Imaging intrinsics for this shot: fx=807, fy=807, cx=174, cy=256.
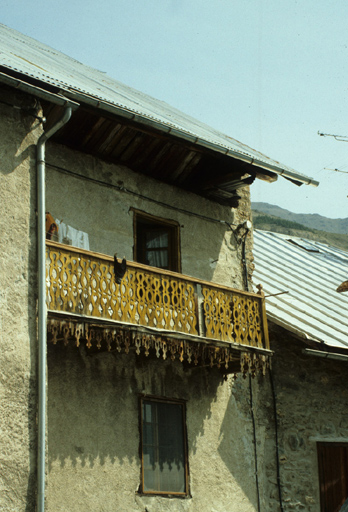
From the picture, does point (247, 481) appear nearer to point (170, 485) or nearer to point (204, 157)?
point (170, 485)

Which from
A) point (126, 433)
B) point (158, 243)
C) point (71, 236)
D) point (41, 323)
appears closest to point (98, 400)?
point (126, 433)

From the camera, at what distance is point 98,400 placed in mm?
11734

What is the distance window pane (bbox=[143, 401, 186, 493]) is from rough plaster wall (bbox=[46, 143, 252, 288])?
2.61m

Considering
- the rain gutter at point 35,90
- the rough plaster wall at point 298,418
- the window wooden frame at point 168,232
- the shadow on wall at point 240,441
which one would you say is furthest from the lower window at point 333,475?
the rain gutter at point 35,90

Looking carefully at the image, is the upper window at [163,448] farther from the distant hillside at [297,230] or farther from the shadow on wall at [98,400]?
the distant hillside at [297,230]

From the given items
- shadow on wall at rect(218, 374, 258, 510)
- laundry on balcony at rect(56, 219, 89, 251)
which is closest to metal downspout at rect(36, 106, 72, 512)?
laundry on balcony at rect(56, 219, 89, 251)

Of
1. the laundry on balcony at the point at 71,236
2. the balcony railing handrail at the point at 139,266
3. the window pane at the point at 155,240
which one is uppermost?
the window pane at the point at 155,240

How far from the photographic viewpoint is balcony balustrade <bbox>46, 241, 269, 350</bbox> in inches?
424

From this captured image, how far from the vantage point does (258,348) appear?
13.0 metres

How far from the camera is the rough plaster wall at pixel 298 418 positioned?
44.4 feet

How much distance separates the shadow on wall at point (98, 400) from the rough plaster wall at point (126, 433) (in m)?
0.01

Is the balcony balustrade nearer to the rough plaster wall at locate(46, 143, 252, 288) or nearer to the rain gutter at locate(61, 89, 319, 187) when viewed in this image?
the rough plaster wall at locate(46, 143, 252, 288)

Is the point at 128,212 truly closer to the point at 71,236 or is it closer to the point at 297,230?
the point at 71,236

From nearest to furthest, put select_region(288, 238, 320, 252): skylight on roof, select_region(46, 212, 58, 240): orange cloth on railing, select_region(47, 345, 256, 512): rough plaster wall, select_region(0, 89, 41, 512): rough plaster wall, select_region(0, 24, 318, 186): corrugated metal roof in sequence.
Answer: select_region(0, 89, 41, 512): rough plaster wall
select_region(0, 24, 318, 186): corrugated metal roof
select_region(47, 345, 256, 512): rough plaster wall
select_region(46, 212, 58, 240): orange cloth on railing
select_region(288, 238, 320, 252): skylight on roof
